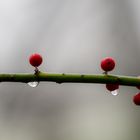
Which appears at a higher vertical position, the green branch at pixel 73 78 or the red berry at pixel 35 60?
the red berry at pixel 35 60

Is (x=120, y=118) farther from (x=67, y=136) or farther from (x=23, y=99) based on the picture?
(x=23, y=99)

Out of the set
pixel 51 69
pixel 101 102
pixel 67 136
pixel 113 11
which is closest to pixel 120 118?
pixel 101 102

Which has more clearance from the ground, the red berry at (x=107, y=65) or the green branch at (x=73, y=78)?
the red berry at (x=107, y=65)

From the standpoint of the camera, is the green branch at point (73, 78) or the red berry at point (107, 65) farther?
the red berry at point (107, 65)

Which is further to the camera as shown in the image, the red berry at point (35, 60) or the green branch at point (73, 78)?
the red berry at point (35, 60)

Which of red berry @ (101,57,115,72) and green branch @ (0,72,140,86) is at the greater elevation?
red berry @ (101,57,115,72)

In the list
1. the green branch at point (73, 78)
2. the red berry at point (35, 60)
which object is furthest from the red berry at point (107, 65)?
the red berry at point (35, 60)

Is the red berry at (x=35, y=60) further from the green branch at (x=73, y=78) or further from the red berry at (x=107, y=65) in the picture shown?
the red berry at (x=107, y=65)

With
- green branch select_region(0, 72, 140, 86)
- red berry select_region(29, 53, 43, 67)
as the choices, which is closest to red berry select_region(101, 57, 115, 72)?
green branch select_region(0, 72, 140, 86)

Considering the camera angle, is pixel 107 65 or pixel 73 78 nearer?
pixel 73 78

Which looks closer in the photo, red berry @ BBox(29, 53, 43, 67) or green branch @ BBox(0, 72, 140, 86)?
green branch @ BBox(0, 72, 140, 86)

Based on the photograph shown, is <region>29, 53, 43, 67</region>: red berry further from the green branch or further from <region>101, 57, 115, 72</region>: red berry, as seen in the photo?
<region>101, 57, 115, 72</region>: red berry
